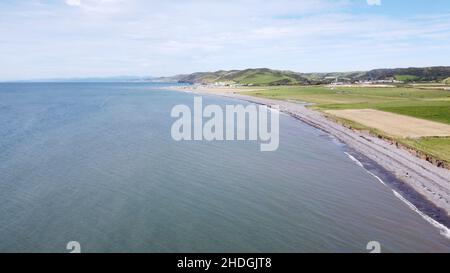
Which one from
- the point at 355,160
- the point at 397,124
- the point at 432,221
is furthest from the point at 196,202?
the point at 397,124

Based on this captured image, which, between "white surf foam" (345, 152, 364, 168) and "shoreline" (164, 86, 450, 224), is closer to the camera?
"shoreline" (164, 86, 450, 224)

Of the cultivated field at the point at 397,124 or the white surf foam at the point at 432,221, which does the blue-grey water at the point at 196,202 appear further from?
the cultivated field at the point at 397,124

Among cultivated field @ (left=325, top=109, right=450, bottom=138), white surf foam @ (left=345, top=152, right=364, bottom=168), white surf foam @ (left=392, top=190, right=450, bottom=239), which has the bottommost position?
white surf foam @ (left=392, top=190, right=450, bottom=239)

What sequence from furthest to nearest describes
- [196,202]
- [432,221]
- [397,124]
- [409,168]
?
[397,124], [409,168], [196,202], [432,221]

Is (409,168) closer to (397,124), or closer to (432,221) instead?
(432,221)

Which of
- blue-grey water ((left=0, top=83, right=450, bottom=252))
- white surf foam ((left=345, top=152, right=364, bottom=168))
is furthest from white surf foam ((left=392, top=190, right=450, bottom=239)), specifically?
white surf foam ((left=345, top=152, right=364, bottom=168))

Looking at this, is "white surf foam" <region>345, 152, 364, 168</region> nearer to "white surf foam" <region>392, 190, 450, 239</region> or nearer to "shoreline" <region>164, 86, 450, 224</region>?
"shoreline" <region>164, 86, 450, 224</region>

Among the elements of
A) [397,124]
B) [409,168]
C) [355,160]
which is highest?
[397,124]
